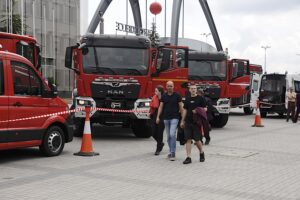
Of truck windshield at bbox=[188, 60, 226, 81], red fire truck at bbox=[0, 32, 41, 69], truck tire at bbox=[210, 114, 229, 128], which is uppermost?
red fire truck at bbox=[0, 32, 41, 69]

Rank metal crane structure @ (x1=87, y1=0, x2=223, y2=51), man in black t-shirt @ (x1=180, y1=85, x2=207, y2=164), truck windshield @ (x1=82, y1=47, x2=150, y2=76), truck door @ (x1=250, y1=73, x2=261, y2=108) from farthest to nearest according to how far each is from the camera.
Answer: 1. metal crane structure @ (x1=87, y1=0, x2=223, y2=51)
2. truck door @ (x1=250, y1=73, x2=261, y2=108)
3. truck windshield @ (x1=82, y1=47, x2=150, y2=76)
4. man in black t-shirt @ (x1=180, y1=85, x2=207, y2=164)

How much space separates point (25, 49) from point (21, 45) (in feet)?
0.78

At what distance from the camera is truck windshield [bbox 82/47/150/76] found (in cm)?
1422

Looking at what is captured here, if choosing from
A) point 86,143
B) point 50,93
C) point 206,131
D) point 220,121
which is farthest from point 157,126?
point 220,121

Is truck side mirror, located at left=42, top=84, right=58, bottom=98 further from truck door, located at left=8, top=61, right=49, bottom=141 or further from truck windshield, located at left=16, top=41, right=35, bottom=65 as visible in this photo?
truck windshield, located at left=16, top=41, right=35, bottom=65

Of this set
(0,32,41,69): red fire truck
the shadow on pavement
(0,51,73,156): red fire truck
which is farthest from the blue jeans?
the shadow on pavement

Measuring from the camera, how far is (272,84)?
94.1 feet

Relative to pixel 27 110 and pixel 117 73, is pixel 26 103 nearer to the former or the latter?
pixel 27 110

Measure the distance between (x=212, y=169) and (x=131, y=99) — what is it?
521 centimetres

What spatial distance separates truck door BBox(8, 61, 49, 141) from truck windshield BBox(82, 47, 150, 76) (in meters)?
3.71

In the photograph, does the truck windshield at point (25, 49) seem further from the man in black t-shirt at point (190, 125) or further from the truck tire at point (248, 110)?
the truck tire at point (248, 110)

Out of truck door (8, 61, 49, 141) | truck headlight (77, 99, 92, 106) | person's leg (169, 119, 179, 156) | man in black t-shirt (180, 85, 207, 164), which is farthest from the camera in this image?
truck headlight (77, 99, 92, 106)

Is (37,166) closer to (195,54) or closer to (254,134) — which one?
(254,134)

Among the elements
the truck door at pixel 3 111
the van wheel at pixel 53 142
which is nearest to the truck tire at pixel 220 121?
the van wheel at pixel 53 142
